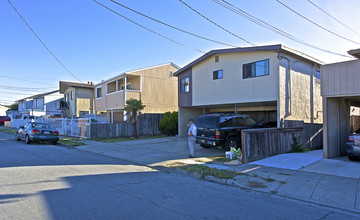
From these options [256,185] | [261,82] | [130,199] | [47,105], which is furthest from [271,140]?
[47,105]

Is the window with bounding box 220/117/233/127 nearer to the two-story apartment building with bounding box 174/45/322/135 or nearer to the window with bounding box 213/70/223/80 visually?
the two-story apartment building with bounding box 174/45/322/135

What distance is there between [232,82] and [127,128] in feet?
30.9

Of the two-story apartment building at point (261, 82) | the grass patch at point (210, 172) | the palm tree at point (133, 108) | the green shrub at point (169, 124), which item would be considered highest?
the two-story apartment building at point (261, 82)

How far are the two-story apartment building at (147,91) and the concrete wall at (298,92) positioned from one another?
13486 mm

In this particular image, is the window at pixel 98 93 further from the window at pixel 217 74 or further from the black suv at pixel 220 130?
the black suv at pixel 220 130

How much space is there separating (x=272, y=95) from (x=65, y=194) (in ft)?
36.2

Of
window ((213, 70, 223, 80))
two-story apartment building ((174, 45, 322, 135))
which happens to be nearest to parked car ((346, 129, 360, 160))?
two-story apartment building ((174, 45, 322, 135))

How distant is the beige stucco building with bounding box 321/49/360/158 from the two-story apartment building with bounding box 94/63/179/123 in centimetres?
1624

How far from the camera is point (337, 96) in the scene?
9242mm

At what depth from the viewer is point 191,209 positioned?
4.64 metres

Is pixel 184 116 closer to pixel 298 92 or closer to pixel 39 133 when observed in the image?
pixel 298 92

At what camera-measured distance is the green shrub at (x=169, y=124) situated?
2003cm

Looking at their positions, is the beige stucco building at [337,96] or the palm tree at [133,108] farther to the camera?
the palm tree at [133,108]

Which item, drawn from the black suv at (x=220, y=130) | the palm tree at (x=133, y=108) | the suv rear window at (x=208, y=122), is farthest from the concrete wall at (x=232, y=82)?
the palm tree at (x=133, y=108)
